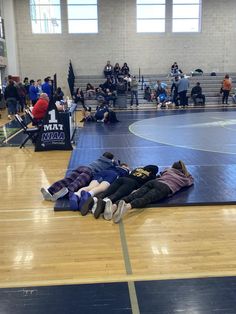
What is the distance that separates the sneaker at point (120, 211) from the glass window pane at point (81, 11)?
21.1m

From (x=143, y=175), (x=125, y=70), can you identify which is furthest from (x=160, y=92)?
(x=143, y=175)

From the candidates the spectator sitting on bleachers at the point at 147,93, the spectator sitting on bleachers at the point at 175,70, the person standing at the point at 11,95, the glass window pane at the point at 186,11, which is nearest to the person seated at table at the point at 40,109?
the person standing at the point at 11,95

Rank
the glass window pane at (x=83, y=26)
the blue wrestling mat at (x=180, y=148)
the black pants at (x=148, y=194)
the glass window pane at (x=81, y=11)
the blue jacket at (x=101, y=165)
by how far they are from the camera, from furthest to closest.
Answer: the glass window pane at (x=83, y=26) < the glass window pane at (x=81, y=11) < the blue jacket at (x=101, y=165) < the blue wrestling mat at (x=180, y=148) < the black pants at (x=148, y=194)

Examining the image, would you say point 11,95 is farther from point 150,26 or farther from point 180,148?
point 150,26

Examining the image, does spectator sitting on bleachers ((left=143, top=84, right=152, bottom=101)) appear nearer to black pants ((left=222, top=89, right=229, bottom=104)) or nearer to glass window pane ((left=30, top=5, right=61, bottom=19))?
black pants ((left=222, top=89, right=229, bottom=104))

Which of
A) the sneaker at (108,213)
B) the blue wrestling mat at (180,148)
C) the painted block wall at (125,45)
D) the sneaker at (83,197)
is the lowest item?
the blue wrestling mat at (180,148)

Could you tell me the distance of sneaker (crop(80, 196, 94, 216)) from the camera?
4.68 m

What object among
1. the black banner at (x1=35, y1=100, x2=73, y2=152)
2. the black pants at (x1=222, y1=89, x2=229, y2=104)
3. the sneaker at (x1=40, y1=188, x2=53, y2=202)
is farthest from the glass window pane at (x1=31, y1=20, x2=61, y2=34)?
the sneaker at (x1=40, y1=188, x2=53, y2=202)

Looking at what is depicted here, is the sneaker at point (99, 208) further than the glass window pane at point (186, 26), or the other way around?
the glass window pane at point (186, 26)

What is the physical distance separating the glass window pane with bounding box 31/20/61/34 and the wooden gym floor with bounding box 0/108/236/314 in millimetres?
19789

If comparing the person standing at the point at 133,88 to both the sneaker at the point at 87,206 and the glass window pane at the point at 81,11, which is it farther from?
the sneaker at the point at 87,206

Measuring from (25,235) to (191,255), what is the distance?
183cm

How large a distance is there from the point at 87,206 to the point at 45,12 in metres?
21.0

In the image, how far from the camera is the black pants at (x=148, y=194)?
4.78 m
